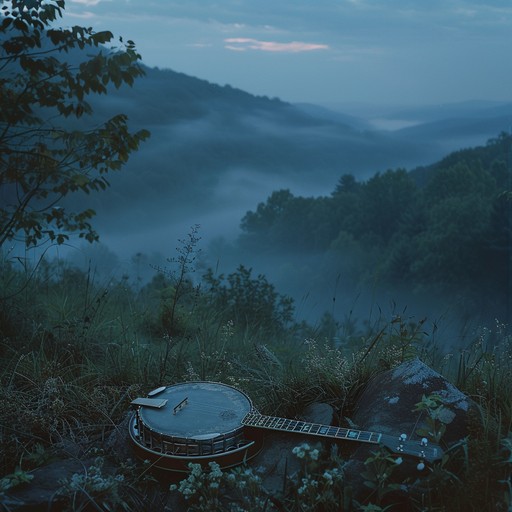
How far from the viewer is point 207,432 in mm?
2529

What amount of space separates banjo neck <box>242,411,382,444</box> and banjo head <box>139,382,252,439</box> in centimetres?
6

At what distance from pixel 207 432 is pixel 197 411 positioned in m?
0.20

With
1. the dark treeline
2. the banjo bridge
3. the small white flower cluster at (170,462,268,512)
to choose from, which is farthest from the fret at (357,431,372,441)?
the dark treeline

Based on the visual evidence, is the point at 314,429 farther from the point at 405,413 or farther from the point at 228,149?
the point at 228,149

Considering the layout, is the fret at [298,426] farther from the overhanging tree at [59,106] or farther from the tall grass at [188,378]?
the overhanging tree at [59,106]

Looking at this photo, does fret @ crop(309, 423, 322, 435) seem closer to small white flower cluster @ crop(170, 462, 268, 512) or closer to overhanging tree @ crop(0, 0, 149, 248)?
small white flower cluster @ crop(170, 462, 268, 512)

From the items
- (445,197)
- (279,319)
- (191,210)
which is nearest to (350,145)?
(445,197)

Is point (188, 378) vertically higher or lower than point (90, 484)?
lower

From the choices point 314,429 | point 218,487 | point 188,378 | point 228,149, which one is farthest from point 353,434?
point 228,149

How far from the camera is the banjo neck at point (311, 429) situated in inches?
93.8

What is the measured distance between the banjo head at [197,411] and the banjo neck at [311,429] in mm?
64

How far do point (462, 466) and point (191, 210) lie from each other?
25.7m

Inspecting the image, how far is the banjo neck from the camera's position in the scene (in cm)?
238

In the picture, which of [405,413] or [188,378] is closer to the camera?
[405,413]
